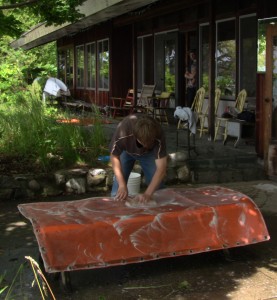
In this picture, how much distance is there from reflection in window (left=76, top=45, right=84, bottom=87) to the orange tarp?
16662mm

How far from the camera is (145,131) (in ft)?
14.7

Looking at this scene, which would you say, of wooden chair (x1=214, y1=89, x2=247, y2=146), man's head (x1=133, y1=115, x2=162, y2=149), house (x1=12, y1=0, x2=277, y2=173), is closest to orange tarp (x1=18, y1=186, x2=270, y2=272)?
man's head (x1=133, y1=115, x2=162, y2=149)

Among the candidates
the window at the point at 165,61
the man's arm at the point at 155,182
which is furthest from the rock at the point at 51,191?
the window at the point at 165,61

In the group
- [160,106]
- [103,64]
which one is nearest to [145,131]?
[160,106]

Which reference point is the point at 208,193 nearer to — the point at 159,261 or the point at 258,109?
the point at 159,261

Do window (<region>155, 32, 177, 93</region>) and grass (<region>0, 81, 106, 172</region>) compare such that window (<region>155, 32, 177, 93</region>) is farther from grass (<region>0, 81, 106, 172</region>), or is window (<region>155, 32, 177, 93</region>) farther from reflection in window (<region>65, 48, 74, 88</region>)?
reflection in window (<region>65, 48, 74, 88</region>)

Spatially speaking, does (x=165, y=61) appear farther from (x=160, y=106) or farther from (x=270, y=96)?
(x=270, y=96)

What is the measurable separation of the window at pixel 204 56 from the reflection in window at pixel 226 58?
1.64 feet

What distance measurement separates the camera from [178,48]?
13.2 m

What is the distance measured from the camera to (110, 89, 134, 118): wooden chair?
50.9 feet

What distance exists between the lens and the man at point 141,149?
14.9 ft

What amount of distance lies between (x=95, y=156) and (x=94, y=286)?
14.0 ft

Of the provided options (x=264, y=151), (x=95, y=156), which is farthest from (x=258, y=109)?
(x=95, y=156)

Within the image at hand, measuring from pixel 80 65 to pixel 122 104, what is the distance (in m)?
5.74
